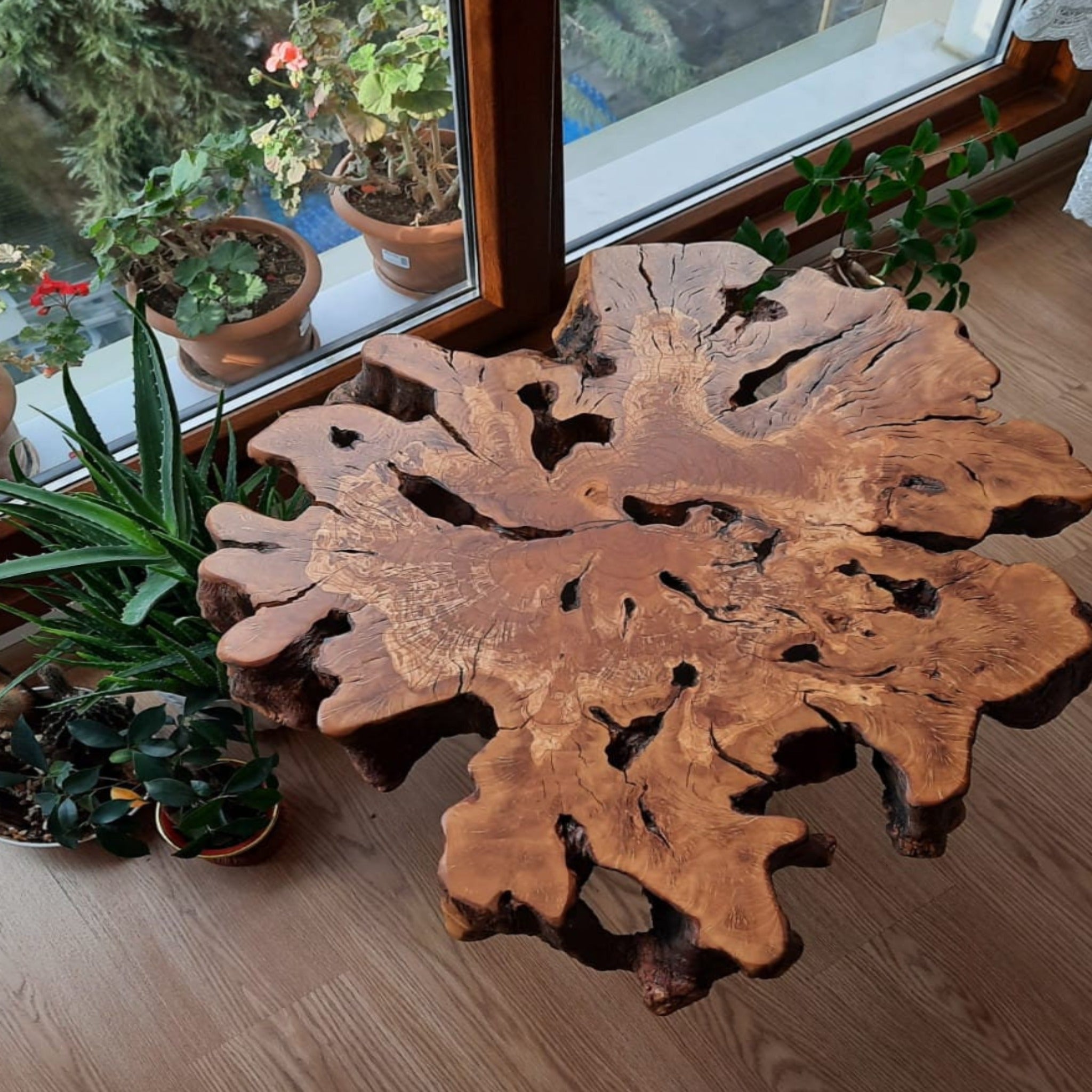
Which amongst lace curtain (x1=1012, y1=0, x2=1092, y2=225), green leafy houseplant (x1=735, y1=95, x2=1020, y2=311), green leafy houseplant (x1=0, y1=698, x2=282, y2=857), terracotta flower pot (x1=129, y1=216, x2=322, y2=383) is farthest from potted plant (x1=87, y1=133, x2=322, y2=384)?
lace curtain (x1=1012, y1=0, x2=1092, y2=225)

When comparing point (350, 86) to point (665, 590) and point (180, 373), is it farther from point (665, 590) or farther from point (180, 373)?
point (665, 590)

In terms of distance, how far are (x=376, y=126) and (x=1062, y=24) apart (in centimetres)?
97

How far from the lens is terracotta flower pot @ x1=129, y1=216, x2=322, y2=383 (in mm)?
1438

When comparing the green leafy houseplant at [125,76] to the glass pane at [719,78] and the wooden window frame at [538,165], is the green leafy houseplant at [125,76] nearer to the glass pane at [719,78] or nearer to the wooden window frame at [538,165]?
the wooden window frame at [538,165]

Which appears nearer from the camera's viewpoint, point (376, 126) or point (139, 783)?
point (139, 783)

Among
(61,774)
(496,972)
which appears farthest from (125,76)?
(496,972)

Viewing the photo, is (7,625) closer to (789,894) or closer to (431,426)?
(431,426)

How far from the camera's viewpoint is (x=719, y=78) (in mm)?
1756

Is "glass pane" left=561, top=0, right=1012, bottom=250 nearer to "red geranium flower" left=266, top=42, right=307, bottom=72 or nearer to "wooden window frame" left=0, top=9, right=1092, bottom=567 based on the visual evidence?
"wooden window frame" left=0, top=9, right=1092, bottom=567

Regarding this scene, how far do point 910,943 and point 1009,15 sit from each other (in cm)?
151

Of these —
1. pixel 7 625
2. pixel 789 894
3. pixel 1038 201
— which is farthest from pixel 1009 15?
pixel 7 625

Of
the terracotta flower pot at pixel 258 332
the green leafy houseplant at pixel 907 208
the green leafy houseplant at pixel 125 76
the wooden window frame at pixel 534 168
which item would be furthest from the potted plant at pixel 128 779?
the green leafy houseplant at pixel 907 208

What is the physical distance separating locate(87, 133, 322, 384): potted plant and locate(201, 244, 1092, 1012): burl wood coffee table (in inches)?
15.5

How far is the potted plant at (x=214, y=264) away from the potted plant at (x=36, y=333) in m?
0.06
